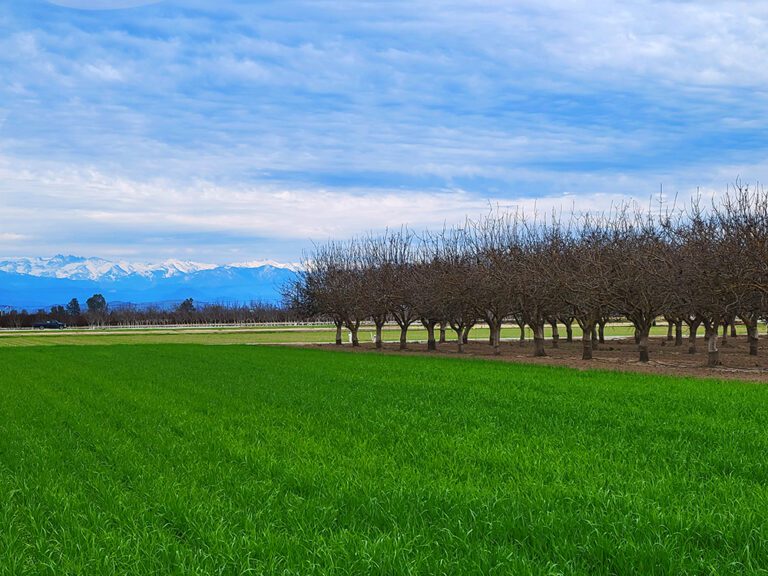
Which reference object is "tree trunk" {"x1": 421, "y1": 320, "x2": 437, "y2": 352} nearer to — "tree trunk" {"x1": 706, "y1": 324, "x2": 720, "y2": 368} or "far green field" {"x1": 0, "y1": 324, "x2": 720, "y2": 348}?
"far green field" {"x1": 0, "y1": 324, "x2": 720, "y2": 348}

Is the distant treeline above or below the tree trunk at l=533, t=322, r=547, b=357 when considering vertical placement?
above

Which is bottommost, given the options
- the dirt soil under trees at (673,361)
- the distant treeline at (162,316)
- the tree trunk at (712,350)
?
the dirt soil under trees at (673,361)

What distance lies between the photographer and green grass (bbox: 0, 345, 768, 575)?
682cm

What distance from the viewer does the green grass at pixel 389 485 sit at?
6824 millimetres

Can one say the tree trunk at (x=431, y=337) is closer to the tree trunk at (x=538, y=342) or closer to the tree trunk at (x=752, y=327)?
the tree trunk at (x=538, y=342)

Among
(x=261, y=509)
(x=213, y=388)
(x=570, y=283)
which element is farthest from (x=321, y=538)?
(x=570, y=283)

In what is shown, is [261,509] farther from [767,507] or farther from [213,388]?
[213,388]

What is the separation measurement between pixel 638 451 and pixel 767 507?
3.73m

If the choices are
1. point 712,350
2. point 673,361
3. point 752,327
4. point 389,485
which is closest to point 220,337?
point 673,361

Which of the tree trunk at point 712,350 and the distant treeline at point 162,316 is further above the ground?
the distant treeline at point 162,316

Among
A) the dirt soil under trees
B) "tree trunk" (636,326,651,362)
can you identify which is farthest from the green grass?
"tree trunk" (636,326,651,362)

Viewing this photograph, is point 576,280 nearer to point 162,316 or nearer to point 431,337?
point 431,337

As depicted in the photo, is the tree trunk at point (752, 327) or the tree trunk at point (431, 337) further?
the tree trunk at point (431, 337)

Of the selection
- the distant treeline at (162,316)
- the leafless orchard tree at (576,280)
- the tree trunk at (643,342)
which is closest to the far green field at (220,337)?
the leafless orchard tree at (576,280)
